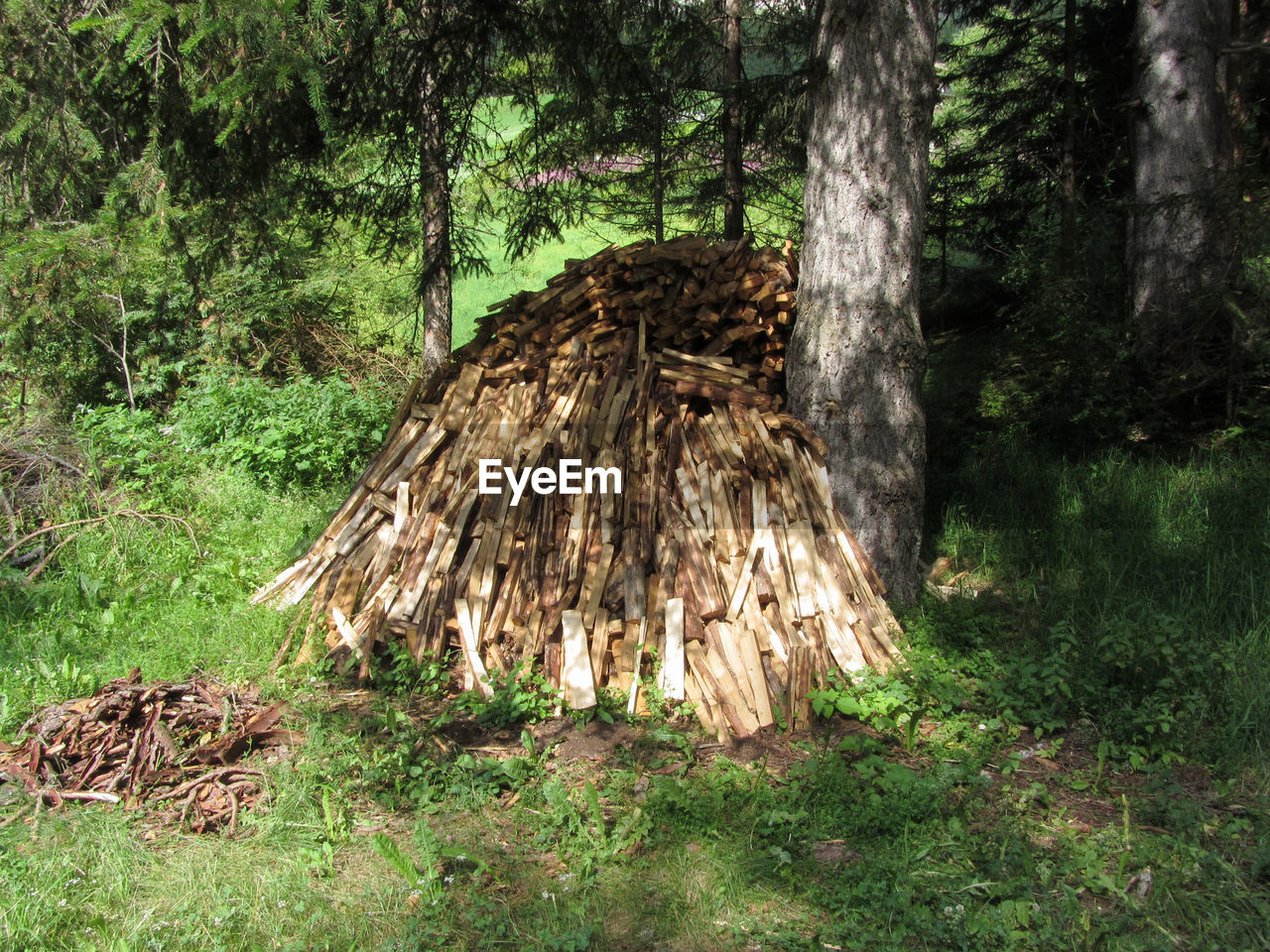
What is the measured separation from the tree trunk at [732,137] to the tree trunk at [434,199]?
2.96m

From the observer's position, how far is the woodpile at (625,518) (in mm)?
4828

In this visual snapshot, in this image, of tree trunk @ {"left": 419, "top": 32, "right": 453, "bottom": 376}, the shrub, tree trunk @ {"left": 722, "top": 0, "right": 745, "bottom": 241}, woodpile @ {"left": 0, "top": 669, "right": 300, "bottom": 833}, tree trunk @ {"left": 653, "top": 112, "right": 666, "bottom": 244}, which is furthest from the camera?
tree trunk @ {"left": 653, "top": 112, "right": 666, "bottom": 244}

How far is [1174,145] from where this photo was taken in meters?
7.75

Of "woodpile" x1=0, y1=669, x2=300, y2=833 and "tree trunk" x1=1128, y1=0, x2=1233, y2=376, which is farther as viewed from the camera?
"tree trunk" x1=1128, y1=0, x2=1233, y2=376

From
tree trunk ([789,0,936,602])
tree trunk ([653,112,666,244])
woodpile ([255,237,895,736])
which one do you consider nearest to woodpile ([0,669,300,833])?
woodpile ([255,237,895,736])

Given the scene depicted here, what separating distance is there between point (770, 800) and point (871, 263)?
3372 millimetres

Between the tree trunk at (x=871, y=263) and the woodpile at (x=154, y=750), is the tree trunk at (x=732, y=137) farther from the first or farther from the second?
the woodpile at (x=154, y=750)

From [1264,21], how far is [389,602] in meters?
10.4

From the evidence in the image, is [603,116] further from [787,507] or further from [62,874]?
[62,874]

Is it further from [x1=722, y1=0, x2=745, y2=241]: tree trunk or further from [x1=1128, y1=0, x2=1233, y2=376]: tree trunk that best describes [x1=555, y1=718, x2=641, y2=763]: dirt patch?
[x1=722, y1=0, x2=745, y2=241]: tree trunk

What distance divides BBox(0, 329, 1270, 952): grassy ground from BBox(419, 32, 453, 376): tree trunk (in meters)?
4.07

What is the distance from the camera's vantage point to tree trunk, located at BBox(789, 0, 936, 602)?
5.45 meters

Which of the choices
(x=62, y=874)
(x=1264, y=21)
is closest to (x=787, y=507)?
(x=62, y=874)

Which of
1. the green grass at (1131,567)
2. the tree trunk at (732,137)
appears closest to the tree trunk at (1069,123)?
the green grass at (1131,567)
